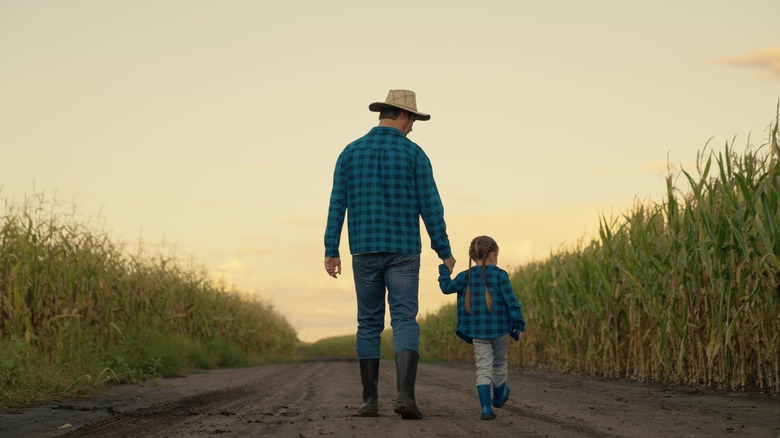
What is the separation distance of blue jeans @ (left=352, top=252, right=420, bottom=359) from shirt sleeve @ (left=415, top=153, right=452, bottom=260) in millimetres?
221

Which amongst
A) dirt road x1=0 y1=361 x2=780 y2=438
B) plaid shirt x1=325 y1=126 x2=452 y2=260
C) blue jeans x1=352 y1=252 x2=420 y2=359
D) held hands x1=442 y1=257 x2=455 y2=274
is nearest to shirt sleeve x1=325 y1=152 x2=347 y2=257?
plaid shirt x1=325 y1=126 x2=452 y2=260

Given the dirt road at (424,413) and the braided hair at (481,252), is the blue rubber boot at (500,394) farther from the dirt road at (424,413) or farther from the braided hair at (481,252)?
the braided hair at (481,252)

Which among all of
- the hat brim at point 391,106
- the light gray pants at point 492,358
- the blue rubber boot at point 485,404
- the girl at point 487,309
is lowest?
the blue rubber boot at point 485,404

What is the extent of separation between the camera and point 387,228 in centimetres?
654

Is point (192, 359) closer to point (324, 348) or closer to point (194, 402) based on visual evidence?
point (194, 402)

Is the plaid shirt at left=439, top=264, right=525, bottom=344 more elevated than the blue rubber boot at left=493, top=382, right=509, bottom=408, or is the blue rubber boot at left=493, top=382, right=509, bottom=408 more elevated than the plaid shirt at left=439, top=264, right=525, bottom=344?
the plaid shirt at left=439, top=264, right=525, bottom=344

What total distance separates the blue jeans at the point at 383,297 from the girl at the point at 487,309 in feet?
1.35

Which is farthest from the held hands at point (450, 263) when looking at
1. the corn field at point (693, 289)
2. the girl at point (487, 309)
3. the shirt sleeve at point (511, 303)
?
the corn field at point (693, 289)

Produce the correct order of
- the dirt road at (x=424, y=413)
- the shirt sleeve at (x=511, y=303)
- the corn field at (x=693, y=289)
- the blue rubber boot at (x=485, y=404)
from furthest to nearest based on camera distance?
the corn field at (x=693, y=289) → the shirt sleeve at (x=511, y=303) → the blue rubber boot at (x=485, y=404) → the dirt road at (x=424, y=413)

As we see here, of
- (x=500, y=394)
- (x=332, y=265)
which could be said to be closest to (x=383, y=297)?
(x=332, y=265)

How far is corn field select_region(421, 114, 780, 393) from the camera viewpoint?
8867mm

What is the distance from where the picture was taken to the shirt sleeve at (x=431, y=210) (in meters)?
A: 6.63

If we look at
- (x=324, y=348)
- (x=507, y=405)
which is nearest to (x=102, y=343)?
(x=507, y=405)

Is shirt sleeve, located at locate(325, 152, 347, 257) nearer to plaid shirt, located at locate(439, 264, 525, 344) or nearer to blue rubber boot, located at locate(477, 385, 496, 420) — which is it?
plaid shirt, located at locate(439, 264, 525, 344)
